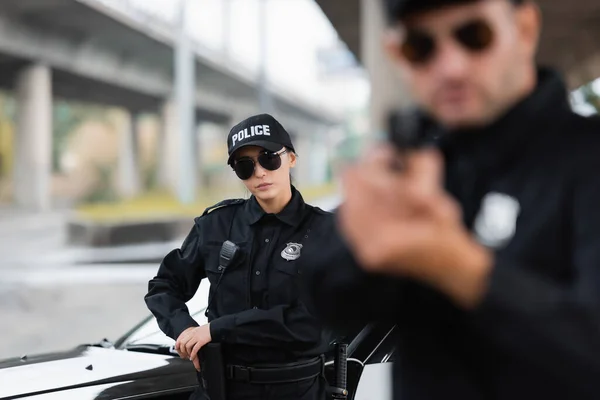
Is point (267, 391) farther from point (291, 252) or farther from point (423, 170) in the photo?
point (423, 170)

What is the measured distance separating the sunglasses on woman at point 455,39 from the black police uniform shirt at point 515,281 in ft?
0.34

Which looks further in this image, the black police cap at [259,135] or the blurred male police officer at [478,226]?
the black police cap at [259,135]

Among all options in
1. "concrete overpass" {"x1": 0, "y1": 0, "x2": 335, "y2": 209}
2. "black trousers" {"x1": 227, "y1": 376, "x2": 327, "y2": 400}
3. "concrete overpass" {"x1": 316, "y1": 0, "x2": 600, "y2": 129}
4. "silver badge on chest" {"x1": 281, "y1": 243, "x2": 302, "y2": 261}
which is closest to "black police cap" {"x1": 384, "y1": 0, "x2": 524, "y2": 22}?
"silver badge on chest" {"x1": 281, "y1": 243, "x2": 302, "y2": 261}

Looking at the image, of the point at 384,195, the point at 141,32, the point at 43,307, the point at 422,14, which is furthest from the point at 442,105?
the point at 141,32

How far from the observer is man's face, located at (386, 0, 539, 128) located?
0.87 meters

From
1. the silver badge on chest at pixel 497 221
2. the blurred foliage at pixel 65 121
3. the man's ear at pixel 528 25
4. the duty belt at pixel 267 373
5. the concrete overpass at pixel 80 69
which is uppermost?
the blurred foliage at pixel 65 121

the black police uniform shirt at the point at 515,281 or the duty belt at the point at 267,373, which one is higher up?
the black police uniform shirt at the point at 515,281

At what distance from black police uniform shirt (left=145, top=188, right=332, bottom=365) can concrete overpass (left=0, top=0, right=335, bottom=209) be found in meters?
18.4

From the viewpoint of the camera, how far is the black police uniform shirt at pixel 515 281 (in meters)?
0.76

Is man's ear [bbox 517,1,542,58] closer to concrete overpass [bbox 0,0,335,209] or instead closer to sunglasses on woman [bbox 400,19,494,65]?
sunglasses on woman [bbox 400,19,494,65]

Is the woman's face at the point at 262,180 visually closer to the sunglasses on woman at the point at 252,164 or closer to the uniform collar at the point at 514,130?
the sunglasses on woman at the point at 252,164

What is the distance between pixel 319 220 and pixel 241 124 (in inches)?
17.3

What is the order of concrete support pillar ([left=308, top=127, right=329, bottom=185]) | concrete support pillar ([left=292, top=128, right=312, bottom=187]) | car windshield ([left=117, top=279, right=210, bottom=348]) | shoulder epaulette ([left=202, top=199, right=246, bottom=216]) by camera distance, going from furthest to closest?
concrete support pillar ([left=308, top=127, right=329, bottom=185]) < concrete support pillar ([left=292, top=128, right=312, bottom=187]) < car windshield ([left=117, top=279, right=210, bottom=348]) < shoulder epaulette ([left=202, top=199, right=246, bottom=216])

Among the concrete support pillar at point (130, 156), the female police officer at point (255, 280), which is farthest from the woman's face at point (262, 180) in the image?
the concrete support pillar at point (130, 156)
